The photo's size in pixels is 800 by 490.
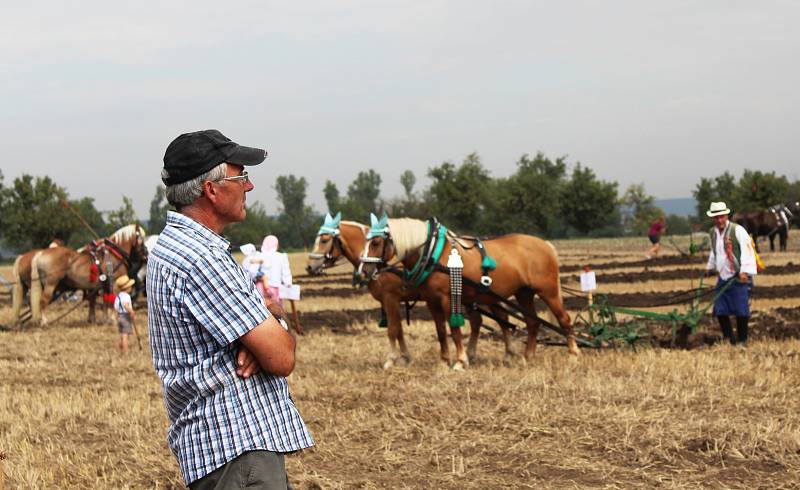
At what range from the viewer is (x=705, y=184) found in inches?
3563

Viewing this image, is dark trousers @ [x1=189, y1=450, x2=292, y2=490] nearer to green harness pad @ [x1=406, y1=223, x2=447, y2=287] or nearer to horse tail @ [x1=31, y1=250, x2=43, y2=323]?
green harness pad @ [x1=406, y1=223, x2=447, y2=287]

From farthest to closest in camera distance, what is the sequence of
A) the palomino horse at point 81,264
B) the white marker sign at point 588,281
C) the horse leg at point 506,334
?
the palomino horse at point 81,264 < the white marker sign at point 588,281 < the horse leg at point 506,334

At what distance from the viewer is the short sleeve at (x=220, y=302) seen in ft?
8.66

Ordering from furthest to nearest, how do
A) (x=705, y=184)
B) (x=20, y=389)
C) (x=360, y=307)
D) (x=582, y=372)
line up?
(x=705, y=184), (x=360, y=307), (x=20, y=389), (x=582, y=372)

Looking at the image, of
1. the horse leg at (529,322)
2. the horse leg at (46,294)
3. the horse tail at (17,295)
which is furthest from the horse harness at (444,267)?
the horse tail at (17,295)

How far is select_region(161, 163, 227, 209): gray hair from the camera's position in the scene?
2828 mm

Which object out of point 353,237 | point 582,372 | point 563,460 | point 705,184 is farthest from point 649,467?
point 705,184

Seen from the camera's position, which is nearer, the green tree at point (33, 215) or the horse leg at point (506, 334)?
the horse leg at point (506, 334)

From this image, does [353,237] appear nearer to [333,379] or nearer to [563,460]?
[333,379]

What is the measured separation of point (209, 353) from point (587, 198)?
74505 mm

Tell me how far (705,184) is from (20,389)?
291 ft

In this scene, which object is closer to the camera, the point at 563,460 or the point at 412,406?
the point at 563,460

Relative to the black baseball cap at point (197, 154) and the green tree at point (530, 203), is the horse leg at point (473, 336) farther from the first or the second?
the green tree at point (530, 203)

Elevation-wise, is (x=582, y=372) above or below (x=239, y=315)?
below
